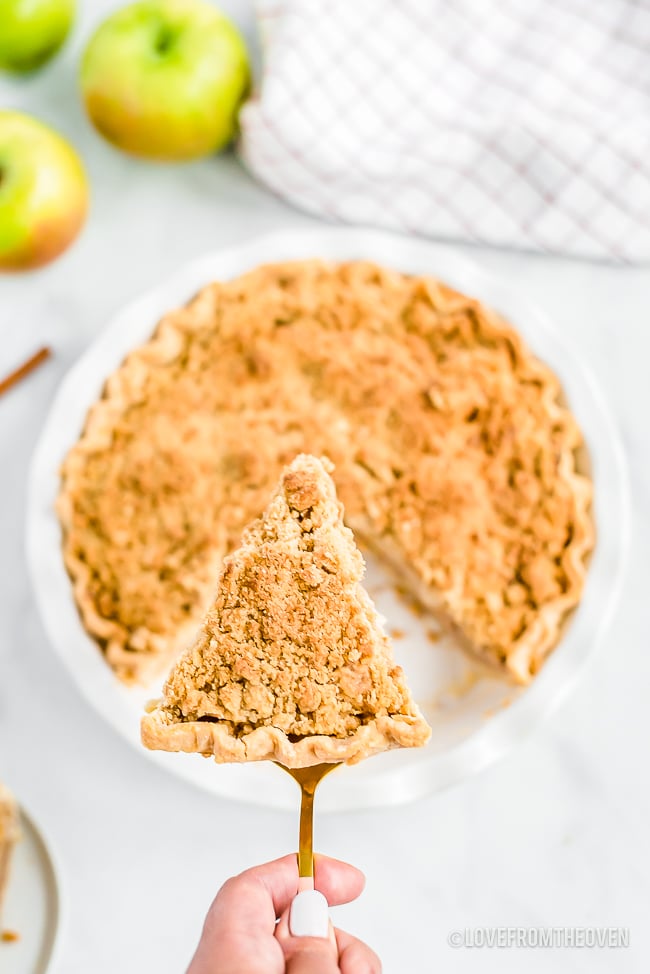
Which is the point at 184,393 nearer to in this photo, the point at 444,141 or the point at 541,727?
the point at 444,141

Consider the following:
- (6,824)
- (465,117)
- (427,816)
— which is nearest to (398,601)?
(427,816)

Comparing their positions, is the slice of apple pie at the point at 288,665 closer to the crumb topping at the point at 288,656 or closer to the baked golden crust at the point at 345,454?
the crumb topping at the point at 288,656

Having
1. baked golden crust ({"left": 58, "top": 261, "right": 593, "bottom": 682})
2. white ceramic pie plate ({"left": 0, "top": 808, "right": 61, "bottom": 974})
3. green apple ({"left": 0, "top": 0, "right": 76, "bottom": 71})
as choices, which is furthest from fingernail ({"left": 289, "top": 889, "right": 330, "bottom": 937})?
green apple ({"left": 0, "top": 0, "right": 76, "bottom": 71})

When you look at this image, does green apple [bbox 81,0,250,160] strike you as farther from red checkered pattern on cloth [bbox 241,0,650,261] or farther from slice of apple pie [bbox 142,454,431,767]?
slice of apple pie [bbox 142,454,431,767]

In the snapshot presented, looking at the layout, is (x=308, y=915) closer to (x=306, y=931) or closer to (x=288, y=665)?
(x=306, y=931)

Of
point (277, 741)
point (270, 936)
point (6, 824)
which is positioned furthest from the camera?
point (6, 824)

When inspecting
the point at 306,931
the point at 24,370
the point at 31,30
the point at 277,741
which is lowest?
the point at 306,931

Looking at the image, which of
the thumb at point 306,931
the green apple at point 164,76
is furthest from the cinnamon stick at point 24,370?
the thumb at point 306,931
